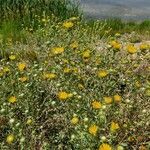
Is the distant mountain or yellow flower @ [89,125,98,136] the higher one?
yellow flower @ [89,125,98,136]

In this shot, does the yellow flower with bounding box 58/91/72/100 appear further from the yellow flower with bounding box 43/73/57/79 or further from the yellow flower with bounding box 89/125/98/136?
the yellow flower with bounding box 89/125/98/136

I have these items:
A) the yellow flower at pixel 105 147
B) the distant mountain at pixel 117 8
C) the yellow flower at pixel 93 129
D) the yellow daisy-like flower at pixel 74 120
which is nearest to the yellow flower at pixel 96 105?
the yellow daisy-like flower at pixel 74 120

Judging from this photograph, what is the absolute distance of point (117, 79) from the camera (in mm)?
5605

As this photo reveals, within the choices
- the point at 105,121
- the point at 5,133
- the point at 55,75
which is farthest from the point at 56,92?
the point at 105,121

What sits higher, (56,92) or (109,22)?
(56,92)

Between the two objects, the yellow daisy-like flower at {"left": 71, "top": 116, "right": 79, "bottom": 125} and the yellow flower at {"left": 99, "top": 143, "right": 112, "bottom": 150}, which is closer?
the yellow flower at {"left": 99, "top": 143, "right": 112, "bottom": 150}

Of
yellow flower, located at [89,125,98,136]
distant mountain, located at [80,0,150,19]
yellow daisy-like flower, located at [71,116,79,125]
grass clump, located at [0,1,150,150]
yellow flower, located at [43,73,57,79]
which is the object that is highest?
yellow flower, located at [89,125,98,136]

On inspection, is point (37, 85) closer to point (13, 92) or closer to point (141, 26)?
point (13, 92)

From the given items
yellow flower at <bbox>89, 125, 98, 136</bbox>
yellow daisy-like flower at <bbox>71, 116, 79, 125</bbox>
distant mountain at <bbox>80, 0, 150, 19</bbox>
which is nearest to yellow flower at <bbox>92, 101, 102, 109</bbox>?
yellow daisy-like flower at <bbox>71, 116, 79, 125</bbox>

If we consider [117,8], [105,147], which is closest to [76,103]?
[105,147]

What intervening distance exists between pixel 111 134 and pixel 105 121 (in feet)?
0.49

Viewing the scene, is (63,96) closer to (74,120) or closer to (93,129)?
(74,120)

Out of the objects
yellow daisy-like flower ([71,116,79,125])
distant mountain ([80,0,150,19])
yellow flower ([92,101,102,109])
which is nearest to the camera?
yellow daisy-like flower ([71,116,79,125])

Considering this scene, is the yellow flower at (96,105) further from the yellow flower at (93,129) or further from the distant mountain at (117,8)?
the distant mountain at (117,8)
